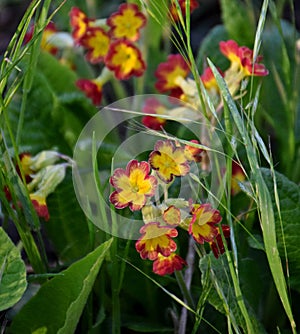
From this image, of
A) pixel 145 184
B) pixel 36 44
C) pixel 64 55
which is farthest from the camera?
pixel 64 55

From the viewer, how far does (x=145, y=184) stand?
0.93 metres

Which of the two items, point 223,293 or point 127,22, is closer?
point 223,293

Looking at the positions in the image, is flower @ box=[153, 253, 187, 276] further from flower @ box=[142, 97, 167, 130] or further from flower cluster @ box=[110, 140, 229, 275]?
flower @ box=[142, 97, 167, 130]

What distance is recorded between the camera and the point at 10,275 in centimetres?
102

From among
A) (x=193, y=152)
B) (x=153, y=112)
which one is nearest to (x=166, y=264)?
(x=193, y=152)

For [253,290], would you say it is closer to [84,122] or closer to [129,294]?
[129,294]

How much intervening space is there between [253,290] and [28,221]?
0.37m

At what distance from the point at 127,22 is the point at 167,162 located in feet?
1.40

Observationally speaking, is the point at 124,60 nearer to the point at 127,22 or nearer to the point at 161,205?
the point at 127,22

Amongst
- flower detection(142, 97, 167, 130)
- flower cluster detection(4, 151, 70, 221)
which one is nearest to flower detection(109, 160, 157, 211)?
flower cluster detection(4, 151, 70, 221)

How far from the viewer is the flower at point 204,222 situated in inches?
36.9

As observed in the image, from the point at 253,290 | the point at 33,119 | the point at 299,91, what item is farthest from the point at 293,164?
the point at 33,119

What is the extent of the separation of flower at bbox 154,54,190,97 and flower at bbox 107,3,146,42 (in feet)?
0.27

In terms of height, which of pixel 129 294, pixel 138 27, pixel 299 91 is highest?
pixel 138 27
